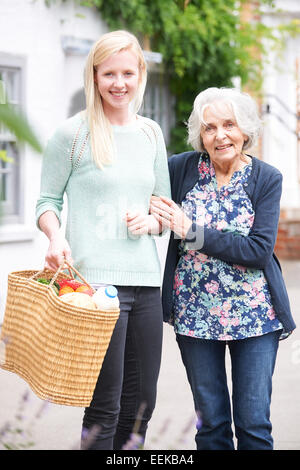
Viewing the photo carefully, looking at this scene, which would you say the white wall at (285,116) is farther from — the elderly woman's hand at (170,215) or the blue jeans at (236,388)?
the elderly woman's hand at (170,215)

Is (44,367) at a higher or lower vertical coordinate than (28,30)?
lower

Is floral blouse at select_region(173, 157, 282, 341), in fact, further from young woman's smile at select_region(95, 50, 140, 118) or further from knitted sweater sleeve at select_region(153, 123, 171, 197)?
young woman's smile at select_region(95, 50, 140, 118)

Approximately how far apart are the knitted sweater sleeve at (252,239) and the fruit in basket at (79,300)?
1.50 feet

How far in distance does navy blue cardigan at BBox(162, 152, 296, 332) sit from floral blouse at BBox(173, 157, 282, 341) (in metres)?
0.03

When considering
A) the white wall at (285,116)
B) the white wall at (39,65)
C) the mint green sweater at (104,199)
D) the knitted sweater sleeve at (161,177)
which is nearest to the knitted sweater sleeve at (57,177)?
the mint green sweater at (104,199)

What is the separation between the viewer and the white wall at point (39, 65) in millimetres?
6344

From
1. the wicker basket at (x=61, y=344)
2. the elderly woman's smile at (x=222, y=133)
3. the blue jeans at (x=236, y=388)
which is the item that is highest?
the elderly woman's smile at (x=222, y=133)

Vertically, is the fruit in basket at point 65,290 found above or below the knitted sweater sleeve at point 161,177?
below

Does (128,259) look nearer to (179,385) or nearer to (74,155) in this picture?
(74,155)

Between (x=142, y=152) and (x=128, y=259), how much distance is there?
0.35 m

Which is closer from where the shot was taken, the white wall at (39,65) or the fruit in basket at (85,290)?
the fruit in basket at (85,290)

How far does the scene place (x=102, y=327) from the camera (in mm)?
2107
